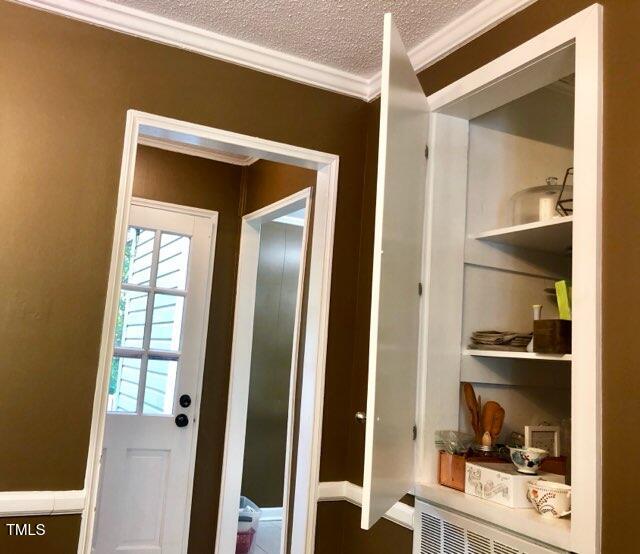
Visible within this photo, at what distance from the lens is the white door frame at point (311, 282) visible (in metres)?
1.99

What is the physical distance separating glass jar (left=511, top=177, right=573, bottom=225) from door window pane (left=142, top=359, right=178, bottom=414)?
2.25 m

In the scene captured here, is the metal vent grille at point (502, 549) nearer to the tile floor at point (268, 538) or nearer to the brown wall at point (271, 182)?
the brown wall at point (271, 182)

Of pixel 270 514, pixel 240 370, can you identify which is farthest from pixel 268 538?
pixel 240 370

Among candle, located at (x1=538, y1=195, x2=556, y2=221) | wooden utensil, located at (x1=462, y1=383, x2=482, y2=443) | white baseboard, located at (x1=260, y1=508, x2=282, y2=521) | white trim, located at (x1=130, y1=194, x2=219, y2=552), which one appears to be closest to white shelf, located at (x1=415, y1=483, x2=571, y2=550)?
wooden utensil, located at (x1=462, y1=383, x2=482, y2=443)

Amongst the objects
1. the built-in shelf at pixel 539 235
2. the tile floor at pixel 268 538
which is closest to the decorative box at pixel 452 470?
the built-in shelf at pixel 539 235

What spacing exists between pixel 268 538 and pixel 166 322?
6.24 ft

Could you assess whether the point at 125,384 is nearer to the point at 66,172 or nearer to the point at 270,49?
the point at 66,172

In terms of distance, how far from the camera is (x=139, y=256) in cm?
355

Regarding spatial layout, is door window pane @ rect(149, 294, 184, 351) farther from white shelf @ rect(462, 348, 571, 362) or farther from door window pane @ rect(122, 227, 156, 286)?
white shelf @ rect(462, 348, 571, 362)

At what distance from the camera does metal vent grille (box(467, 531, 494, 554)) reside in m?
1.68

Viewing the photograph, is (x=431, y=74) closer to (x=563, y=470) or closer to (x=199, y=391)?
(x=563, y=470)

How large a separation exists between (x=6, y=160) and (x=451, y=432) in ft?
5.78

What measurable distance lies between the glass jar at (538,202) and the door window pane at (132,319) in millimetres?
2273

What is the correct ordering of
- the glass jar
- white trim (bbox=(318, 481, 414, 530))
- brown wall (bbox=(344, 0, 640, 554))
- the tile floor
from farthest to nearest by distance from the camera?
the tile floor
white trim (bbox=(318, 481, 414, 530))
the glass jar
brown wall (bbox=(344, 0, 640, 554))
